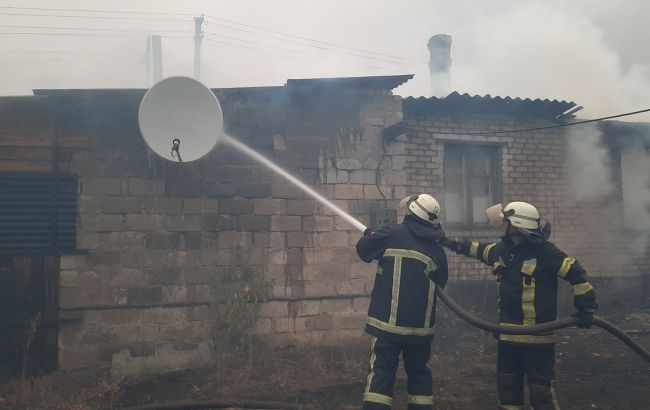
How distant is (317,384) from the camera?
5.25 m

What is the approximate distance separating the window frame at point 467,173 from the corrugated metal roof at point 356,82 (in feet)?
9.40

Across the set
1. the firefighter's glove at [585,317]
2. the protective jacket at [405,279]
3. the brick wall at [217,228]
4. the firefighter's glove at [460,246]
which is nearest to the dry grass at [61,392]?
the brick wall at [217,228]

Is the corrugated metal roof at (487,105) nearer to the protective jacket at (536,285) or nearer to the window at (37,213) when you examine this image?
the protective jacket at (536,285)

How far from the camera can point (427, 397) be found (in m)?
3.80

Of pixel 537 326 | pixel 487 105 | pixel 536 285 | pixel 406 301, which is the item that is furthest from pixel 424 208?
pixel 487 105

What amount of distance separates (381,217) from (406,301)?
2.49 metres

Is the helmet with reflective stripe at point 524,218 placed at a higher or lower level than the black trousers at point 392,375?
higher

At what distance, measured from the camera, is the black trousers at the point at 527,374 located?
368 cm

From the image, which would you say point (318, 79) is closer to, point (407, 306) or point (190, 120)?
point (190, 120)

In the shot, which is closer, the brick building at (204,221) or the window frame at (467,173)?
the brick building at (204,221)

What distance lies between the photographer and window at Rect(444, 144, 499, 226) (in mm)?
8773

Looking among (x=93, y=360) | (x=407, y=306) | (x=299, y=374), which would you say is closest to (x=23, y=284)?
(x=93, y=360)

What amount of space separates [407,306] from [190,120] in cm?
305

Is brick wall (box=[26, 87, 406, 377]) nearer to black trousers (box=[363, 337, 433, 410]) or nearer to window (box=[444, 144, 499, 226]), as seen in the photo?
black trousers (box=[363, 337, 433, 410])
